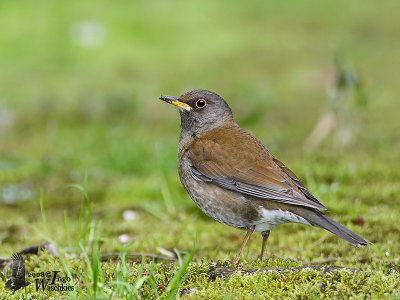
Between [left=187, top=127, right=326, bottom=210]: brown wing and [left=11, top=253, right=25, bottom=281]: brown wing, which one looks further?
[left=187, top=127, right=326, bottom=210]: brown wing

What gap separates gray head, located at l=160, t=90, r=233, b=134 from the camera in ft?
20.7

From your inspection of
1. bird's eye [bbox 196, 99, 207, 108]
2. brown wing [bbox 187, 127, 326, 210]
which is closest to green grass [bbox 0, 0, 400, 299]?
brown wing [bbox 187, 127, 326, 210]

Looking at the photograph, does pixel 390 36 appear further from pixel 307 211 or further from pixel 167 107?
pixel 307 211

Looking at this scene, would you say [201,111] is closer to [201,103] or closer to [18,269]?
[201,103]

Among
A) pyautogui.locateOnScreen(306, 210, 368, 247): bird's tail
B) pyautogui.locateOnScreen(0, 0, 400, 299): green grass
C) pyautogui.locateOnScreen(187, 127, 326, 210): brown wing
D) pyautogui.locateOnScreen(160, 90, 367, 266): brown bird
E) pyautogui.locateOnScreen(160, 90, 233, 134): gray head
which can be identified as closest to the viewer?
pyautogui.locateOnScreen(306, 210, 368, 247): bird's tail

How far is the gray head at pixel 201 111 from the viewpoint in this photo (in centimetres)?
632

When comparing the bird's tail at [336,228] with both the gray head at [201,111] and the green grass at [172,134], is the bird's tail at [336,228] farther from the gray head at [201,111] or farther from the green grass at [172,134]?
the gray head at [201,111]

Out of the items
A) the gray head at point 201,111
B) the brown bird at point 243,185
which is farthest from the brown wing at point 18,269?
the gray head at point 201,111

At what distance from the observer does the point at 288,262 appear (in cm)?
476

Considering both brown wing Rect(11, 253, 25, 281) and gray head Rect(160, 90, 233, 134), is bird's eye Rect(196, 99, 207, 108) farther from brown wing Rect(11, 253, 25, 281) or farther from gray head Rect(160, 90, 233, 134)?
brown wing Rect(11, 253, 25, 281)

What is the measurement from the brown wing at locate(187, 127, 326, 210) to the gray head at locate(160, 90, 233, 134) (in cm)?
36

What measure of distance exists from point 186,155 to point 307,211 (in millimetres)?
1444

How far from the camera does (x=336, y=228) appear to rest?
4664 millimetres

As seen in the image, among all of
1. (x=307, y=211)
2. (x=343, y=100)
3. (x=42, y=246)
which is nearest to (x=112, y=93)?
(x=343, y=100)
